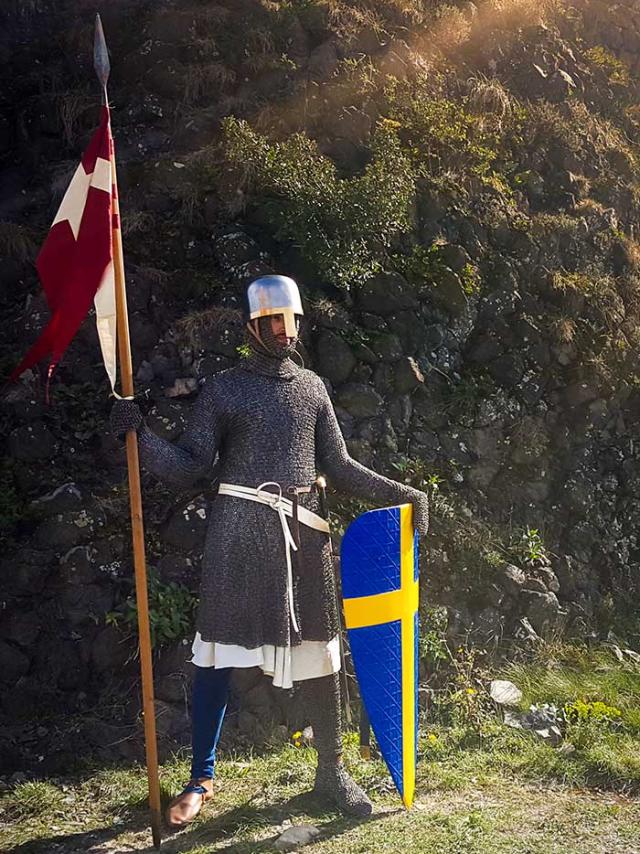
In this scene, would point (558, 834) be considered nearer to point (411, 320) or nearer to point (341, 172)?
point (411, 320)

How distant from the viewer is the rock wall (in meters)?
4.61

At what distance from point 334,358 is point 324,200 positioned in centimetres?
103

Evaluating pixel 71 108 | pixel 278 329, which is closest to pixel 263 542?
pixel 278 329

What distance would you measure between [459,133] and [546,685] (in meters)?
4.16

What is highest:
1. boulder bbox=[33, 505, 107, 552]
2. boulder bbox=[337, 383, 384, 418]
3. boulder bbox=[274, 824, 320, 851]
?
boulder bbox=[337, 383, 384, 418]

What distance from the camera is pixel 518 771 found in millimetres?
4125

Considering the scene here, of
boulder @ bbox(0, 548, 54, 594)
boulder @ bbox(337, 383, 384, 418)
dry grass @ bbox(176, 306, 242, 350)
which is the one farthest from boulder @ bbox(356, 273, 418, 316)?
boulder @ bbox(0, 548, 54, 594)

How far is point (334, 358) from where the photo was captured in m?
5.61

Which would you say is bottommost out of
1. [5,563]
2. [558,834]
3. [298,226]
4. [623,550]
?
[623,550]

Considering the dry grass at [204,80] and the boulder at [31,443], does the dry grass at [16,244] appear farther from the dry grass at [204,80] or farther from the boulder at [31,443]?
the dry grass at [204,80]

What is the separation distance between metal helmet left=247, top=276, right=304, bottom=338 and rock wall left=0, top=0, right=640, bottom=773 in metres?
1.72

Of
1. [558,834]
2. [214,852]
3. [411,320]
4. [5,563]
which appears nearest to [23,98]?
[411,320]

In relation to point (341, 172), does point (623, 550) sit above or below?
below

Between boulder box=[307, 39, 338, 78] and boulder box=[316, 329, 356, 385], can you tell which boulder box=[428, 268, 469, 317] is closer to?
boulder box=[316, 329, 356, 385]
